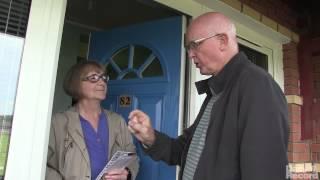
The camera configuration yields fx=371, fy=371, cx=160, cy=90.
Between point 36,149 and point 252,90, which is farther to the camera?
point 36,149

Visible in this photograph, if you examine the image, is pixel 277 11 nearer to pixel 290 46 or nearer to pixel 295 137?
pixel 290 46

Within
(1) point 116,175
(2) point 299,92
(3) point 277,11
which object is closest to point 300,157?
(2) point 299,92

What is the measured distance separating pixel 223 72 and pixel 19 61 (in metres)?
0.89

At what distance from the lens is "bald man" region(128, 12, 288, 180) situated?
1.13m

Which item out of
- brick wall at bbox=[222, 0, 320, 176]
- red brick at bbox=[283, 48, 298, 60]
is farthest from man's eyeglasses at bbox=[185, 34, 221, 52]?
red brick at bbox=[283, 48, 298, 60]

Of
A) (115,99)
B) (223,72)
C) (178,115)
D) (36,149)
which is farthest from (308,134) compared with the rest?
(36,149)

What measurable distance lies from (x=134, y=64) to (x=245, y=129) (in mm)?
1755

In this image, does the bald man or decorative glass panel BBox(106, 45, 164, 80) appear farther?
decorative glass panel BBox(106, 45, 164, 80)

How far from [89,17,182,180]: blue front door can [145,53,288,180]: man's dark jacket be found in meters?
1.20

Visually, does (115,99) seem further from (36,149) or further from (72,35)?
(72,35)

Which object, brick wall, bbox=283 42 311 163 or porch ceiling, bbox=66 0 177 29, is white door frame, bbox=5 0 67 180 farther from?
brick wall, bbox=283 42 311 163

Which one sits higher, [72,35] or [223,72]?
[72,35]

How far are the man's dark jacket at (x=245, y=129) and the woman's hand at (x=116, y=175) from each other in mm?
871

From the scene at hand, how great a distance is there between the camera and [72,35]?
4.14 m
